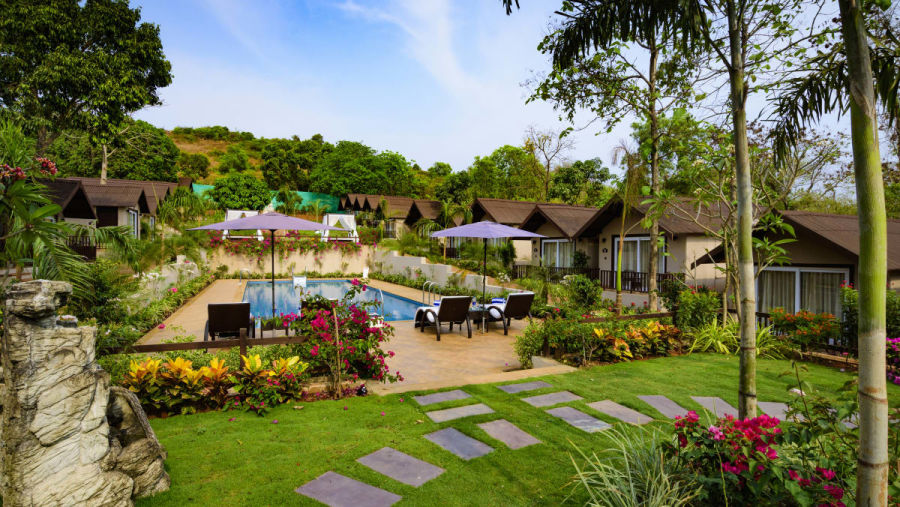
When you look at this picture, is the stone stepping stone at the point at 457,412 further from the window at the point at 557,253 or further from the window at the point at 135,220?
the window at the point at 135,220

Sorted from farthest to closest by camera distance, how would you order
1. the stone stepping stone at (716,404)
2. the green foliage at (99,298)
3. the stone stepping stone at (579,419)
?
the green foliage at (99,298), the stone stepping stone at (716,404), the stone stepping stone at (579,419)

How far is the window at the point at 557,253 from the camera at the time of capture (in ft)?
63.7

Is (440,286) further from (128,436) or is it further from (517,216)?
(128,436)

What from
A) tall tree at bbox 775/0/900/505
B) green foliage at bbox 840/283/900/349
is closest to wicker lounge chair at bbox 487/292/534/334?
green foliage at bbox 840/283/900/349

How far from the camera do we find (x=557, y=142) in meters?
33.0

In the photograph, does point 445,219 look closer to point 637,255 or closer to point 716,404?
point 637,255

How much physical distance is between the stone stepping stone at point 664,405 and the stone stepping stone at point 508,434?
1705mm

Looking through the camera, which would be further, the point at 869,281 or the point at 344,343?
the point at 344,343

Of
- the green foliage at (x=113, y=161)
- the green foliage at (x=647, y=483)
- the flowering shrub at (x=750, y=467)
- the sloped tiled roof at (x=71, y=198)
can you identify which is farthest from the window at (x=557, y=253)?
the green foliage at (x=113, y=161)

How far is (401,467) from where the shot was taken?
3625mm

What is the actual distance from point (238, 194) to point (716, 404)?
41.6 m

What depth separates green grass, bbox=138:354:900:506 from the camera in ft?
10.6

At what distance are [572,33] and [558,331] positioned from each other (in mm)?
4851

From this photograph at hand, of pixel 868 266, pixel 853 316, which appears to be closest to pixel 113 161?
pixel 853 316
